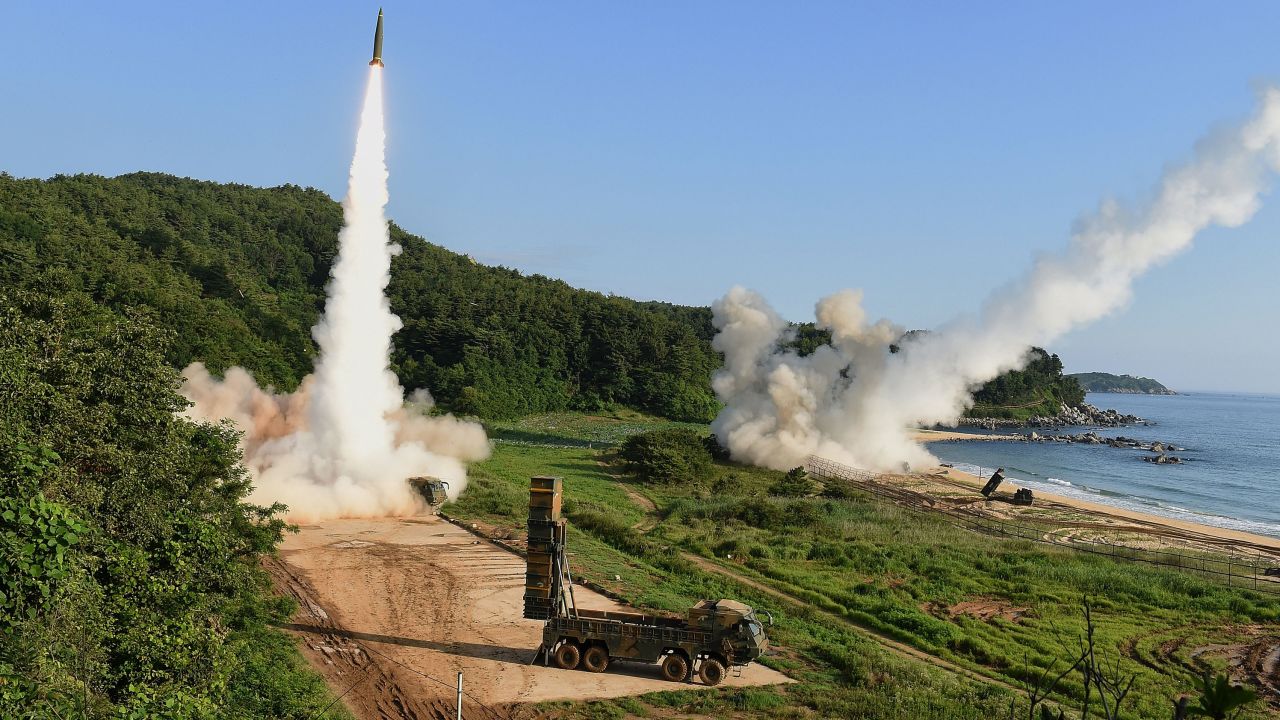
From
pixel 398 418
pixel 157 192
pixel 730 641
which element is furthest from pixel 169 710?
pixel 157 192

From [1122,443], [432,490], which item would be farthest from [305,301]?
[1122,443]

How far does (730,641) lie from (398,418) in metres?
32.0

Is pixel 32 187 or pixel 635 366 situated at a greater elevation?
pixel 32 187

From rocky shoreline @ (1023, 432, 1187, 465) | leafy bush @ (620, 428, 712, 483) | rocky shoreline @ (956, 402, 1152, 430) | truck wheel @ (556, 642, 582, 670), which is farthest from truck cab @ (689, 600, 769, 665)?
rocky shoreline @ (956, 402, 1152, 430)

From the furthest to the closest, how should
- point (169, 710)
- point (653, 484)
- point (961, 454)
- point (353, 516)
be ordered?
point (961, 454), point (653, 484), point (353, 516), point (169, 710)

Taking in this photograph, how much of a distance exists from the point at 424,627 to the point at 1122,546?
34267 mm

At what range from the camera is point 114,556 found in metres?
14.7

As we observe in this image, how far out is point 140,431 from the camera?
59.8 feet

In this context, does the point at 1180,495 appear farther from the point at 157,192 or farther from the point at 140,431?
the point at 157,192

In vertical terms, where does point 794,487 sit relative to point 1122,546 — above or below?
above

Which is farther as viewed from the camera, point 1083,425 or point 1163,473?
point 1083,425

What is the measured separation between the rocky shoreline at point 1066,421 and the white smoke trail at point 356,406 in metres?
119

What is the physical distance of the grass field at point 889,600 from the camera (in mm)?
20438

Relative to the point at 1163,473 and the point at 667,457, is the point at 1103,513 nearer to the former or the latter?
the point at 667,457
